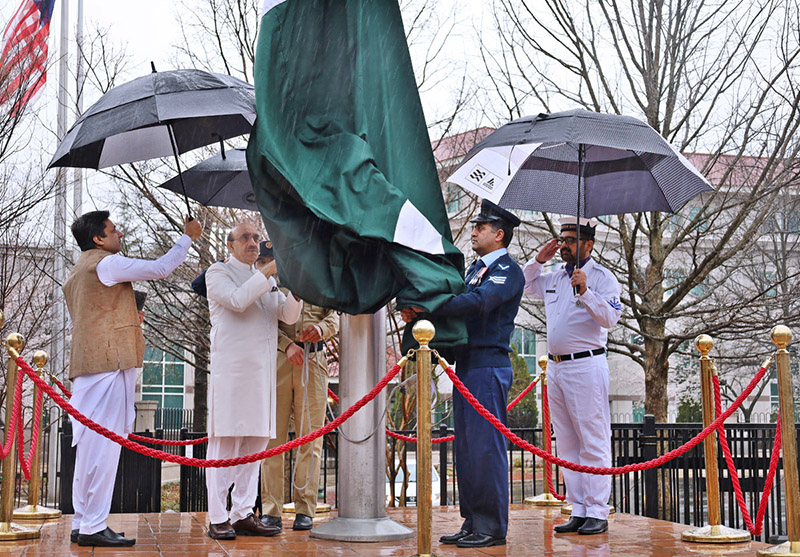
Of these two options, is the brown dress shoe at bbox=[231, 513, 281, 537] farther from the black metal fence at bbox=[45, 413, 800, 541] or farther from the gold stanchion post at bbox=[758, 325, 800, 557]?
the gold stanchion post at bbox=[758, 325, 800, 557]

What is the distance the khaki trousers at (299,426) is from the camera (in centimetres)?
654

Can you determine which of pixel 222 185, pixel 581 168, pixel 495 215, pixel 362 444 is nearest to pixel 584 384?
pixel 495 215

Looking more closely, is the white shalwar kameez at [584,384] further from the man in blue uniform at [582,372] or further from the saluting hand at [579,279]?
the saluting hand at [579,279]

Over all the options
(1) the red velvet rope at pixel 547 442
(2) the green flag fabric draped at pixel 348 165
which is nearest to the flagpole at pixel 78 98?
(2) the green flag fabric draped at pixel 348 165

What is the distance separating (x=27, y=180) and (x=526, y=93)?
22.6ft

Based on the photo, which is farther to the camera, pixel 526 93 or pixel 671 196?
pixel 526 93

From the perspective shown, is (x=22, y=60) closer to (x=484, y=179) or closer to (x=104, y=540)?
(x=104, y=540)

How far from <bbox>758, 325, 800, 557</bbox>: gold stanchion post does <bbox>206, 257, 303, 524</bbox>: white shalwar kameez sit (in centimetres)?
312

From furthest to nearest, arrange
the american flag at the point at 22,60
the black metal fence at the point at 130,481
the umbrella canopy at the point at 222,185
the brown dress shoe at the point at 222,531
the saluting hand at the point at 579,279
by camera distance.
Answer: the american flag at the point at 22,60
the black metal fence at the point at 130,481
the umbrella canopy at the point at 222,185
the saluting hand at the point at 579,279
the brown dress shoe at the point at 222,531

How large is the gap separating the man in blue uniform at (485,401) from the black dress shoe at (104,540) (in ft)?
6.65

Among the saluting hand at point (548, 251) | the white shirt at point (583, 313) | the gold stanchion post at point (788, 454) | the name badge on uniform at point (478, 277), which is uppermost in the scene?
the saluting hand at point (548, 251)

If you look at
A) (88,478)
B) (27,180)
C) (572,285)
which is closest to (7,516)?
(88,478)

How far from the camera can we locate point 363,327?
580 cm

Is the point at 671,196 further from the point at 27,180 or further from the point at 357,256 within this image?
the point at 27,180
